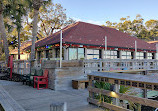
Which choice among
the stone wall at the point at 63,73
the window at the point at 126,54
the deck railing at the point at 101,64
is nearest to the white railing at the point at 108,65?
the deck railing at the point at 101,64

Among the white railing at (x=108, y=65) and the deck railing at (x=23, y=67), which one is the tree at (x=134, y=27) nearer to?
the white railing at (x=108, y=65)

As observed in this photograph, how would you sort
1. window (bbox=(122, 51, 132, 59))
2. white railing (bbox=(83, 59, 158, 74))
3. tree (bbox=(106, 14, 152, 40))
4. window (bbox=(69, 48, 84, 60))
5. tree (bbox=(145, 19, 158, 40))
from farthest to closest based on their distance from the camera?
tree (bbox=(145, 19, 158, 40)) < tree (bbox=(106, 14, 152, 40)) < window (bbox=(122, 51, 132, 59)) < window (bbox=(69, 48, 84, 60)) < white railing (bbox=(83, 59, 158, 74))

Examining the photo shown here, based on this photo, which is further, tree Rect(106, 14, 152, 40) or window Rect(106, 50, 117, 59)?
tree Rect(106, 14, 152, 40)

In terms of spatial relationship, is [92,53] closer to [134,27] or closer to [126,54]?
[126,54]

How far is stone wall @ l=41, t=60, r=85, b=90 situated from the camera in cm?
961

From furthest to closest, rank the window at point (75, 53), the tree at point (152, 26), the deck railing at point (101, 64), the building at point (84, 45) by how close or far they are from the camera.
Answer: the tree at point (152, 26) → the window at point (75, 53) → the building at point (84, 45) → the deck railing at point (101, 64)

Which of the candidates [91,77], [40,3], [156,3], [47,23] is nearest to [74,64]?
[91,77]

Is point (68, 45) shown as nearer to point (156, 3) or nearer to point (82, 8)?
point (82, 8)

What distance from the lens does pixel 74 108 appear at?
556 centimetres

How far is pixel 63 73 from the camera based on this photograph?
9883 mm

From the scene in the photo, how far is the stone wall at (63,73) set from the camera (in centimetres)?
961

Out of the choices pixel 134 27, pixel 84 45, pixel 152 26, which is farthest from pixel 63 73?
pixel 152 26

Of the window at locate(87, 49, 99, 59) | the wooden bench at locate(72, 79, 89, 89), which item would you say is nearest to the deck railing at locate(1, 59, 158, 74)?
the wooden bench at locate(72, 79, 89, 89)

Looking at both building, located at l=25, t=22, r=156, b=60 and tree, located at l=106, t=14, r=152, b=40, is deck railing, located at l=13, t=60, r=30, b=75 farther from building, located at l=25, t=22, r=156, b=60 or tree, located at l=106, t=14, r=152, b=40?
tree, located at l=106, t=14, r=152, b=40
